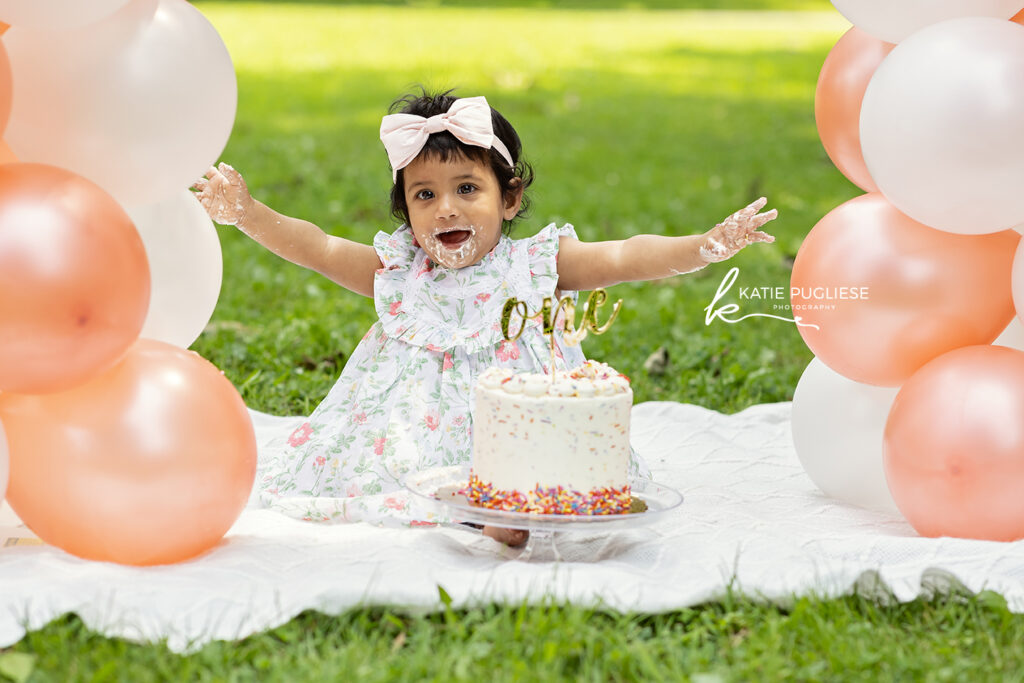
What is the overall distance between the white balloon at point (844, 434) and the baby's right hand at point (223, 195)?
67.7 inches

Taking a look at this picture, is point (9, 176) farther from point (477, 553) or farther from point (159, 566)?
point (477, 553)

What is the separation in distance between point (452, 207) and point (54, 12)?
1214mm

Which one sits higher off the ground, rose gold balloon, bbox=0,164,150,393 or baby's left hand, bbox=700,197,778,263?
baby's left hand, bbox=700,197,778,263

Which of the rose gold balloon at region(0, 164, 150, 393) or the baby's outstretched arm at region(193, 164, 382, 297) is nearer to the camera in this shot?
the rose gold balloon at region(0, 164, 150, 393)

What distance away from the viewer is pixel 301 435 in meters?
3.66

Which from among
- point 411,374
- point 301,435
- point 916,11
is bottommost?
point 301,435

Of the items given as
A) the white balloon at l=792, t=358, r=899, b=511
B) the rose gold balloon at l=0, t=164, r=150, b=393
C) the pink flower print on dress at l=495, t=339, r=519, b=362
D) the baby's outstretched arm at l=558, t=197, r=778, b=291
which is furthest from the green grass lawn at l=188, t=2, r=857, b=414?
the rose gold balloon at l=0, t=164, r=150, b=393

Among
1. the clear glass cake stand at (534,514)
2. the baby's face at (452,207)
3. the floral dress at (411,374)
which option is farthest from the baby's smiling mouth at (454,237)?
the clear glass cake stand at (534,514)

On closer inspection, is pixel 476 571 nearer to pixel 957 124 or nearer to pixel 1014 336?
pixel 957 124

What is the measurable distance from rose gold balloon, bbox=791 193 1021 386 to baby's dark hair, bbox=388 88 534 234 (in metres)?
0.96

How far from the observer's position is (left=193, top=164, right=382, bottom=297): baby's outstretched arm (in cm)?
348

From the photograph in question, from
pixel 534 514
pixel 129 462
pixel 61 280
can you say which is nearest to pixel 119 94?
pixel 61 280

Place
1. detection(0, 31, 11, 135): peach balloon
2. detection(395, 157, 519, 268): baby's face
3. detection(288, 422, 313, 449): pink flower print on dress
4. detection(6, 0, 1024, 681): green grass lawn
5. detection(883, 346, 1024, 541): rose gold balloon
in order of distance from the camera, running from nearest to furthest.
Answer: detection(6, 0, 1024, 681): green grass lawn
detection(0, 31, 11, 135): peach balloon
detection(883, 346, 1024, 541): rose gold balloon
detection(395, 157, 519, 268): baby's face
detection(288, 422, 313, 449): pink flower print on dress

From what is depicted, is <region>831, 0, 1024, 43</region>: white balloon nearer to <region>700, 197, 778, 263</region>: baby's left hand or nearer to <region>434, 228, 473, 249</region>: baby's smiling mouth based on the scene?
<region>700, 197, 778, 263</region>: baby's left hand
